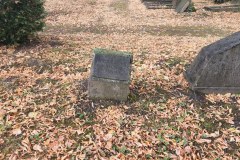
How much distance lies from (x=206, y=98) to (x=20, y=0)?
20.7 feet

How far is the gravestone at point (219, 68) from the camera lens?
5832 mm

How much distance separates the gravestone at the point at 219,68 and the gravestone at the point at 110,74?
5.17 ft

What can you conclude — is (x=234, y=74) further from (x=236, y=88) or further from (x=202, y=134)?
(x=202, y=134)

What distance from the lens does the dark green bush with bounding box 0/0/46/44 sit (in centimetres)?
865

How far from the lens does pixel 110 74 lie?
5.57 meters

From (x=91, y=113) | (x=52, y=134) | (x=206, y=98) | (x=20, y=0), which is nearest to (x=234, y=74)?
(x=206, y=98)

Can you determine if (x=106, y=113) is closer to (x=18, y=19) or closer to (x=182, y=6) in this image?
(x=18, y=19)

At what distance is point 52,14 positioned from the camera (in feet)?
58.0

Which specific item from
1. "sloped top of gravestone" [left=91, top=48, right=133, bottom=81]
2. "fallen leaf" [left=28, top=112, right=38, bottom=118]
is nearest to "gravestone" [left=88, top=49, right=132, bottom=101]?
"sloped top of gravestone" [left=91, top=48, right=133, bottom=81]

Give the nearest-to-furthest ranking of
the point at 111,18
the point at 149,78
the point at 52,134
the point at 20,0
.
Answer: the point at 52,134
the point at 149,78
the point at 20,0
the point at 111,18

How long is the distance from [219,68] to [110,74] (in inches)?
90.7

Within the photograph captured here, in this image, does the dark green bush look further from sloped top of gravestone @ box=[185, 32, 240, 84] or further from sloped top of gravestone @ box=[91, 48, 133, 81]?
sloped top of gravestone @ box=[185, 32, 240, 84]

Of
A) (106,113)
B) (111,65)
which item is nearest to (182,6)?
(111,65)

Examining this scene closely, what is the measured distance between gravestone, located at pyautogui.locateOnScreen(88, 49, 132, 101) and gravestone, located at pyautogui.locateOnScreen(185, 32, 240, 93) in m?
1.58
